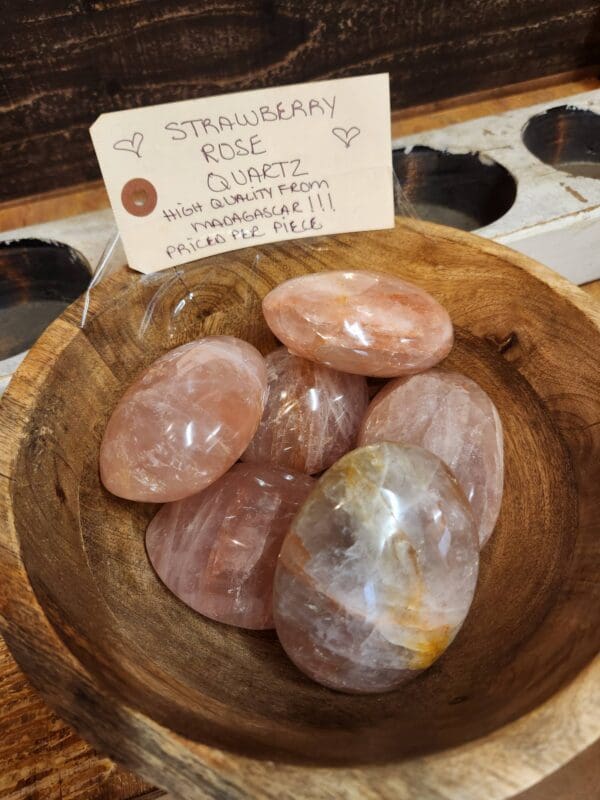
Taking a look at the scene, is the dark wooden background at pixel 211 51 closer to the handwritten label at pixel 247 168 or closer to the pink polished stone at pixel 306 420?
the handwritten label at pixel 247 168

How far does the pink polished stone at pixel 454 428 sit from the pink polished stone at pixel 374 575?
0.08 meters

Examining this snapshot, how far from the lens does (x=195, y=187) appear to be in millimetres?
681

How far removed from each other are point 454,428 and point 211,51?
2.45ft

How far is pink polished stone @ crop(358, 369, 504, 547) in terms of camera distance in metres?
0.58

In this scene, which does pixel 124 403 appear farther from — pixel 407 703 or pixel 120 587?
pixel 407 703

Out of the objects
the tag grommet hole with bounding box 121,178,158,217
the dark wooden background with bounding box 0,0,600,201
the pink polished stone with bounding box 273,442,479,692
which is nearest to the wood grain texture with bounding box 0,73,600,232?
the dark wooden background with bounding box 0,0,600,201

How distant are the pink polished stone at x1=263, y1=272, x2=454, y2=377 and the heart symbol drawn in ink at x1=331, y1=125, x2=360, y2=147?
0.54ft

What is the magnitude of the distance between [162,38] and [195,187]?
0.42m

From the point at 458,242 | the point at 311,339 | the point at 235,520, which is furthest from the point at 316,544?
the point at 458,242

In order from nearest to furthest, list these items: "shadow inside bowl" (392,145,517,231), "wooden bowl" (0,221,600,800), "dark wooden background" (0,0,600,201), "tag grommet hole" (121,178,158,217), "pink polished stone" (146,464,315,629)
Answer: "wooden bowl" (0,221,600,800), "pink polished stone" (146,464,315,629), "tag grommet hole" (121,178,158,217), "dark wooden background" (0,0,600,201), "shadow inside bowl" (392,145,517,231)

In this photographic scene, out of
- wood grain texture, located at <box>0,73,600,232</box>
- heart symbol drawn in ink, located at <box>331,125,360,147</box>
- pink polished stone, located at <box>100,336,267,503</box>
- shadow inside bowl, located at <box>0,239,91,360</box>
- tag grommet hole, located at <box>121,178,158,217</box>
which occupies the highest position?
heart symbol drawn in ink, located at <box>331,125,360,147</box>

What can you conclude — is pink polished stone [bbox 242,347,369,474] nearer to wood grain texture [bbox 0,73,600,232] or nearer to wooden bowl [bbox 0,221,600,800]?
wooden bowl [bbox 0,221,600,800]

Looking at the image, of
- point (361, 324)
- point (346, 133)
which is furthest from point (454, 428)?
point (346, 133)

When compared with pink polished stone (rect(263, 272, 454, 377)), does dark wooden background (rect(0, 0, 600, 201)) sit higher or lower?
higher
